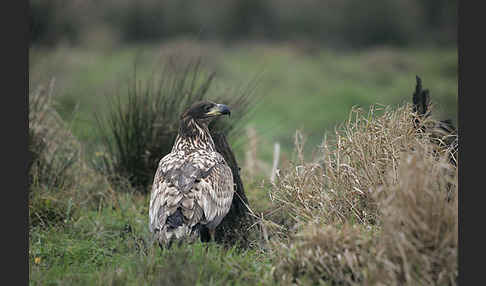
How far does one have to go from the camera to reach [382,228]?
3934 mm

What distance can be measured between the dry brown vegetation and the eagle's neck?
1126 millimetres

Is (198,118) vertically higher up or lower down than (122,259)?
higher up

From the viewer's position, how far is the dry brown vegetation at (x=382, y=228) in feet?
11.6

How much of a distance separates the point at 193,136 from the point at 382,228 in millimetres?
2246

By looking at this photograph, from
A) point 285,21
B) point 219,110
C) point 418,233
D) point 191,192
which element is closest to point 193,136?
point 219,110

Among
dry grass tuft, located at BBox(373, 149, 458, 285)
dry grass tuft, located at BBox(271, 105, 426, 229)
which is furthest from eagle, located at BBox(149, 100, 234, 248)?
dry grass tuft, located at BBox(373, 149, 458, 285)

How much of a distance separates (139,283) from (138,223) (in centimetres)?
189

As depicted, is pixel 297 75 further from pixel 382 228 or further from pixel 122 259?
pixel 382 228

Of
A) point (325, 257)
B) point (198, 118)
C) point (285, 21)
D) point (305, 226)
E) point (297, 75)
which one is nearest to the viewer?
point (325, 257)

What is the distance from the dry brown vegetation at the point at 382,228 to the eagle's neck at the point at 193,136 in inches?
44.3

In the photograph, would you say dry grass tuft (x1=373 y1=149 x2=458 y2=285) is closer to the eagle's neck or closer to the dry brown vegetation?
the dry brown vegetation

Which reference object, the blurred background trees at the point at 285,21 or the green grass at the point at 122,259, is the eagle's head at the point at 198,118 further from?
the blurred background trees at the point at 285,21

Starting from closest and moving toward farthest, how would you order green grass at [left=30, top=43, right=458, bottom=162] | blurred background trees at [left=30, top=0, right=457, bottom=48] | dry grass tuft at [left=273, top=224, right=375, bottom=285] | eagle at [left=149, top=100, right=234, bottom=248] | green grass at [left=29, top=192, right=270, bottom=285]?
dry grass tuft at [left=273, top=224, right=375, bottom=285] → green grass at [left=29, top=192, right=270, bottom=285] → eagle at [left=149, top=100, right=234, bottom=248] → green grass at [left=30, top=43, right=458, bottom=162] → blurred background trees at [left=30, top=0, right=457, bottom=48]

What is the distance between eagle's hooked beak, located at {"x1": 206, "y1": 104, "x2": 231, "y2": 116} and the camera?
17.5 feet
